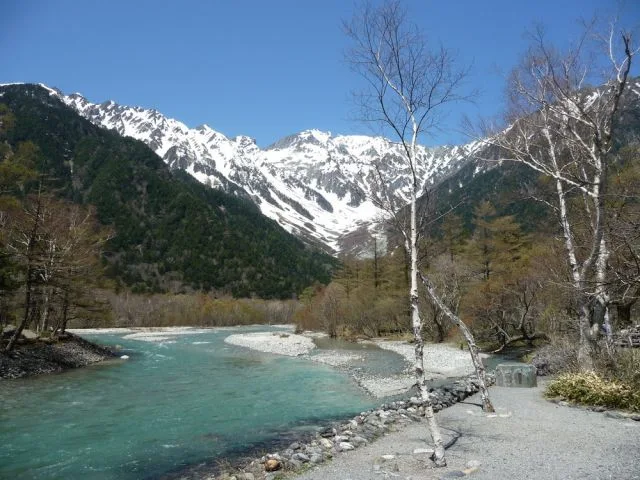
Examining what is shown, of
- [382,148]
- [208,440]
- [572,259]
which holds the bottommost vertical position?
[208,440]

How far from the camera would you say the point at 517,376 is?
52.7ft

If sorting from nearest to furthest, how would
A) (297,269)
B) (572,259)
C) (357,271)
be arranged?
(572,259) → (357,271) → (297,269)

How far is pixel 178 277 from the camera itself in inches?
6127

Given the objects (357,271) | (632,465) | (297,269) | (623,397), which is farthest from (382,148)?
(297,269)

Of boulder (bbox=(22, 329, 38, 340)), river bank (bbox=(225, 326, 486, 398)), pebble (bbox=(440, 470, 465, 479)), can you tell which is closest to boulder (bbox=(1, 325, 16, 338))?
boulder (bbox=(22, 329, 38, 340))

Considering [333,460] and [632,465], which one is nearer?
[632,465]

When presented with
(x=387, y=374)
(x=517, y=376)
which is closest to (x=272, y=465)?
(x=517, y=376)

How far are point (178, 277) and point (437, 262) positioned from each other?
128651 mm

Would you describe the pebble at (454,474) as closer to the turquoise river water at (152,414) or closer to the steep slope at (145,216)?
the turquoise river water at (152,414)

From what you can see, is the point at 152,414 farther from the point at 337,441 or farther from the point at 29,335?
the point at 29,335

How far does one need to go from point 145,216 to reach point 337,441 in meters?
175

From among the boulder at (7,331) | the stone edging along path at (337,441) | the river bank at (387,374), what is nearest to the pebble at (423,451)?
the stone edging along path at (337,441)

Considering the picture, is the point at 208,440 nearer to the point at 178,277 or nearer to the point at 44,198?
the point at 44,198

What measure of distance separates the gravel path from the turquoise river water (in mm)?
3931
